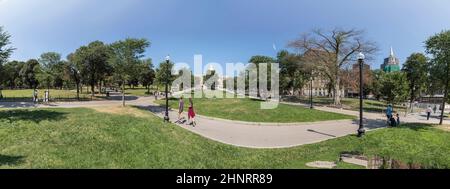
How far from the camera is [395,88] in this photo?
36.1 m

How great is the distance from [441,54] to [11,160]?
25865mm

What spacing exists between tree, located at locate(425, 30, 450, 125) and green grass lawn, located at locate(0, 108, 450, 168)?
27.6ft

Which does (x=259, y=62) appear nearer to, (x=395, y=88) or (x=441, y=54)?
(x=395, y=88)

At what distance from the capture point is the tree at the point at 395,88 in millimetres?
36031

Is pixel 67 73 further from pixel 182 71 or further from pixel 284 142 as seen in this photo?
pixel 284 142

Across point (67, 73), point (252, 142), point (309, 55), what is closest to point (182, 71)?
point (67, 73)

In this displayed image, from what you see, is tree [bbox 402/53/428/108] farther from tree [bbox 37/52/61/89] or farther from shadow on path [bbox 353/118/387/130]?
tree [bbox 37/52/61/89]

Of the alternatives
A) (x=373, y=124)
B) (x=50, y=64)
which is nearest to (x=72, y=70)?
(x=50, y=64)

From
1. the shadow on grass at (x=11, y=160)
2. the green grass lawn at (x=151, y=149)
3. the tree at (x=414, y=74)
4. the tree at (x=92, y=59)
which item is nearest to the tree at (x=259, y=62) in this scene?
the tree at (x=414, y=74)

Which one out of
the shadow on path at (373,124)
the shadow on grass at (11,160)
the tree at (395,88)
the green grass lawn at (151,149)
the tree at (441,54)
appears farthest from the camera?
the tree at (395,88)

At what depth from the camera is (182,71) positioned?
75562 mm

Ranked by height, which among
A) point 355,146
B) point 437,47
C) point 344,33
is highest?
point 344,33

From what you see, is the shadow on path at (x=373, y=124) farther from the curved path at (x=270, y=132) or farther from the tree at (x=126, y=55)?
the tree at (x=126, y=55)
